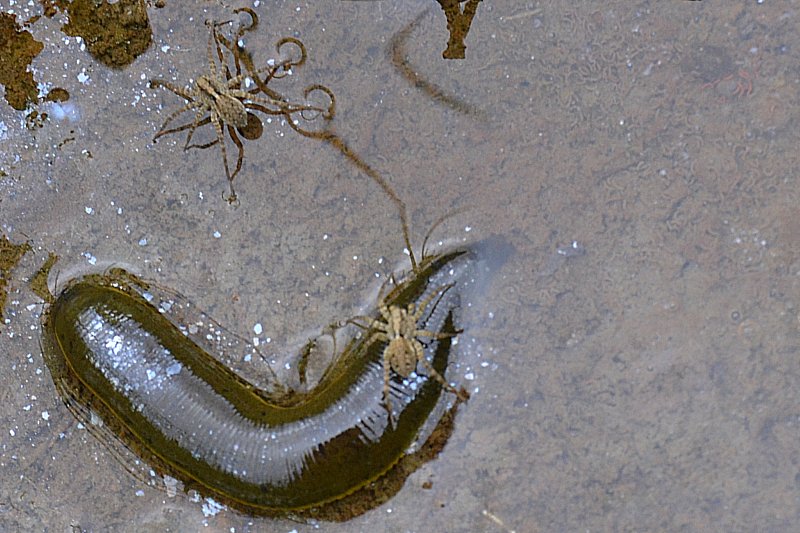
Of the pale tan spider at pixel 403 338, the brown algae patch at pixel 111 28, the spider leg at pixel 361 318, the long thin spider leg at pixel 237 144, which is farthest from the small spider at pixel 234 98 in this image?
the pale tan spider at pixel 403 338

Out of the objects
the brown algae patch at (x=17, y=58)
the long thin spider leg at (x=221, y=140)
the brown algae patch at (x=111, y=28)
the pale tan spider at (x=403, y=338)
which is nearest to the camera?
the pale tan spider at (x=403, y=338)

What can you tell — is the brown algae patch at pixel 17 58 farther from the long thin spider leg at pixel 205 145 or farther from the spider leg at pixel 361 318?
the spider leg at pixel 361 318

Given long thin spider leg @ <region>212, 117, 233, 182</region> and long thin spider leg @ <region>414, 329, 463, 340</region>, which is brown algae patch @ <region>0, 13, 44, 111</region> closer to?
long thin spider leg @ <region>212, 117, 233, 182</region>

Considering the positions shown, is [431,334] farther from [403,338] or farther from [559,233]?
[559,233]

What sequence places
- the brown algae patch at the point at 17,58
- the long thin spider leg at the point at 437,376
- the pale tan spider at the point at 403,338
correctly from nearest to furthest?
the pale tan spider at the point at 403,338
the long thin spider leg at the point at 437,376
the brown algae patch at the point at 17,58

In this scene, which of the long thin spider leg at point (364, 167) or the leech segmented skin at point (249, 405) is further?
the long thin spider leg at point (364, 167)

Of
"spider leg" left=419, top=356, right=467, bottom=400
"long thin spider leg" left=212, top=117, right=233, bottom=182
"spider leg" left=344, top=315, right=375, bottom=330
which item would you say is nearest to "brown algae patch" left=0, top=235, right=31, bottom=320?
"long thin spider leg" left=212, top=117, right=233, bottom=182
